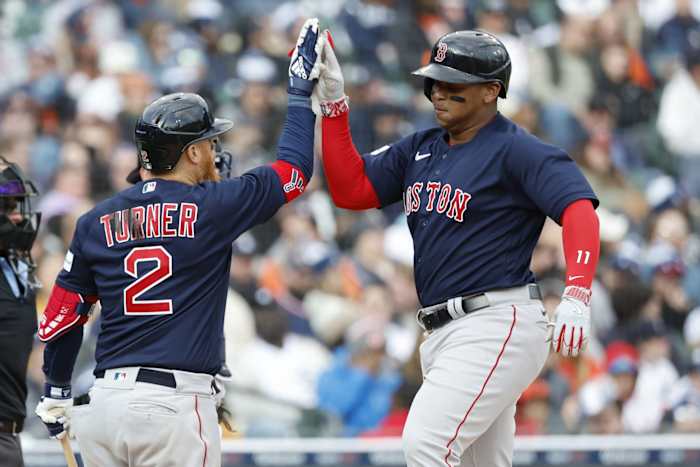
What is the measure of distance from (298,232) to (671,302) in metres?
2.66

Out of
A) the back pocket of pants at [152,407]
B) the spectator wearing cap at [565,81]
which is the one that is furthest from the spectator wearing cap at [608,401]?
the back pocket of pants at [152,407]

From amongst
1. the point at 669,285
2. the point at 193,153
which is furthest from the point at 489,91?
the point at 669,285

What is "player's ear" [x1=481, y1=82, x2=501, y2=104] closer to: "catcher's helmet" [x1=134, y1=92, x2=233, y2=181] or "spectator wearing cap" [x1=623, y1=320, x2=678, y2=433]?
"catcher's helmet" [x1=134, y1=92, x2=233, y2=181]

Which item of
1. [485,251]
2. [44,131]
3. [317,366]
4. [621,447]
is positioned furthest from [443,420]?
[44,131]

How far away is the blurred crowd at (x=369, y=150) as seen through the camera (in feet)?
27.3

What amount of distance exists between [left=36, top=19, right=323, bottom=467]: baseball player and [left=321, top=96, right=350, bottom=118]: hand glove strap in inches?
24.4

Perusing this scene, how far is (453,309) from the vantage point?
15.1 feet

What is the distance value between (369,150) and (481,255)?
5.44 metres

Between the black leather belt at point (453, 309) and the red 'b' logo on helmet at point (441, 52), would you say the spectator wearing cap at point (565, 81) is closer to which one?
the red 'b' logo on helmet at point (441, 52)

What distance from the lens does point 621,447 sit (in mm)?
7574

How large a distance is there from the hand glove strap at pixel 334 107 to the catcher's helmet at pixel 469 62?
1.53ft

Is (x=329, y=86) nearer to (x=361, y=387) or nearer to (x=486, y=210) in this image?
(x=486, y=210)

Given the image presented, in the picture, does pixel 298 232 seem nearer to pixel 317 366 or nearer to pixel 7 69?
pixel 317 366

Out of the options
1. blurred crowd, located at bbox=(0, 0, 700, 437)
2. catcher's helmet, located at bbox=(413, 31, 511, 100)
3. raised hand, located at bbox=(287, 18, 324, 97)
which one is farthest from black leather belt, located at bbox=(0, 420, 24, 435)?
blurred crowd, located at bbox=(0, 0, 700, 437)
